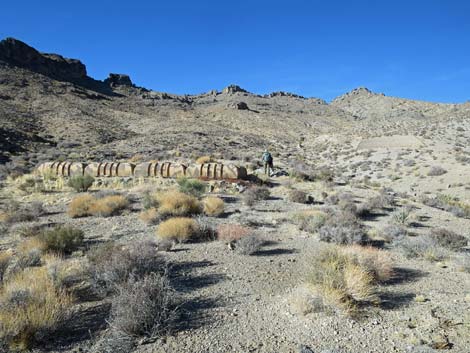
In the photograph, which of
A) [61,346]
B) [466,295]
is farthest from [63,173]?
[466,295]

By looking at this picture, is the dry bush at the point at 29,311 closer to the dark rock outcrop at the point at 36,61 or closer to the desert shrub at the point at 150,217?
the desert shrub at the point at 150,217

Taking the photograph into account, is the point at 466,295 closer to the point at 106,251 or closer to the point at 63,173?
the point at 106,251

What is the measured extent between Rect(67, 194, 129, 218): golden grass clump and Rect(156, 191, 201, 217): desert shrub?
1626 millimetres

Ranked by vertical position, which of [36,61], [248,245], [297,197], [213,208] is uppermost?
[36,61]

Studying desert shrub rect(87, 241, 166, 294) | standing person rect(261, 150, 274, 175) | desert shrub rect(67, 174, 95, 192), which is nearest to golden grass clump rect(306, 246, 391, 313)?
desert shrub rect(87, 241, 166, 294)

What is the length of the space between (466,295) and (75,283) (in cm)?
725

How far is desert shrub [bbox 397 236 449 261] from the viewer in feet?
26.1

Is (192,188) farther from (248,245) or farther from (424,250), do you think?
(424,250)

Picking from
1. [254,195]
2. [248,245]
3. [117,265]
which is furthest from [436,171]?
[117,265]

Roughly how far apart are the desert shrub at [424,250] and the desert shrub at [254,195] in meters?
6.12

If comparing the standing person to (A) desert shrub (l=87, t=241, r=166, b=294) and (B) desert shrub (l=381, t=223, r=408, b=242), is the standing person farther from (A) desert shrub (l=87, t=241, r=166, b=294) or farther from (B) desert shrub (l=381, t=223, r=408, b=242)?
(A) desert shrub (l=87, t=241, r=166, b=294)

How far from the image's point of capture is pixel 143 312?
176 inches

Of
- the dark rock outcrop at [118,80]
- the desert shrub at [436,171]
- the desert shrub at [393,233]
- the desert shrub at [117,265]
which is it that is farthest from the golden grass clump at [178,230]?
the dark rock outcrop at [118,80]

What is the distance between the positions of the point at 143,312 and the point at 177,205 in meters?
7.08
